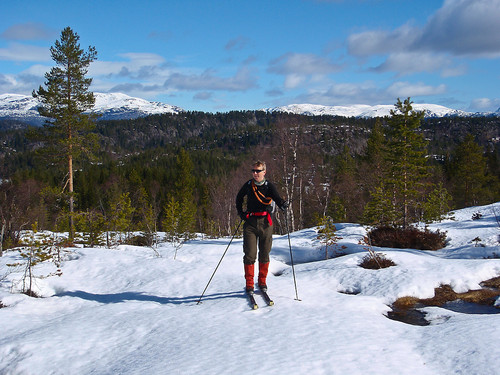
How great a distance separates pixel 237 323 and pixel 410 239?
9.66m

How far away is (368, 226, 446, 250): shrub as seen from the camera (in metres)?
12.5

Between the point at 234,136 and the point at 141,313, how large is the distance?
635 ft

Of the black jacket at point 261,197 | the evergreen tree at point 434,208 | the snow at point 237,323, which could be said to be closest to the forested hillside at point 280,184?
the evergreen tree at point 434,208

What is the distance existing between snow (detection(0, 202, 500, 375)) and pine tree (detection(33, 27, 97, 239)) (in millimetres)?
14729

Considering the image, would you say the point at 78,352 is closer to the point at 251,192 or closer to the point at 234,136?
the point at 251,192

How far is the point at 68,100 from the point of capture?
23016 millimetres

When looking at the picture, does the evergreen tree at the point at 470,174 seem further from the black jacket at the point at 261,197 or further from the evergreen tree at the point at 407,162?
the black jacket at the point at 261,197

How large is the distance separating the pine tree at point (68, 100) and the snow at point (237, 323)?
14.7 metres

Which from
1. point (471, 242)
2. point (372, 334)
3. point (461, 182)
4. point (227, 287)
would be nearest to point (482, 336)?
point (372, 334)

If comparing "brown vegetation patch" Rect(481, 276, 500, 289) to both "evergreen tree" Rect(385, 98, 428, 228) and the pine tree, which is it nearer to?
"evergreen tree" Rect(385, 98, 428, 228)

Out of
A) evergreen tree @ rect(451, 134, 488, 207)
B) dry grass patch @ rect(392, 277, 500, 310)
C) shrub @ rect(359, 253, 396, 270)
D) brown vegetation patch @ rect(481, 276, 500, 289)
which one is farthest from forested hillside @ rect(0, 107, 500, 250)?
dry grass patch @ rect(392, 277, 500, 310)

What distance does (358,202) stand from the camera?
38281mm

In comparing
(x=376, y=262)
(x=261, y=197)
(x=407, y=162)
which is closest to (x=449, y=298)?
(x=376, y=262)

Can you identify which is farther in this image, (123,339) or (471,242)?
(471,242)
